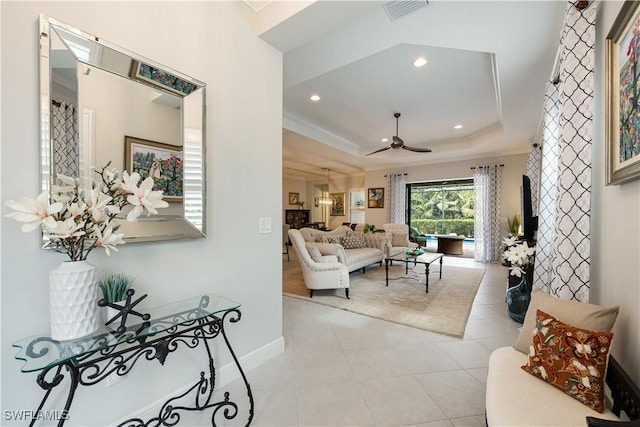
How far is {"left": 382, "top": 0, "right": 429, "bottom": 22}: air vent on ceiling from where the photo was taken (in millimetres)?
1879

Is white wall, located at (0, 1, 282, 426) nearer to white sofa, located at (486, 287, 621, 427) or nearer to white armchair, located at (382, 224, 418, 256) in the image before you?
white sofa, located at (486, 287, 621, 427)

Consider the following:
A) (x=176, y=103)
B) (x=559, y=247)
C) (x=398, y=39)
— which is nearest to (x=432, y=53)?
(x=398, y=39)

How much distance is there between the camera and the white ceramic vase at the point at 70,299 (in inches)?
41.6

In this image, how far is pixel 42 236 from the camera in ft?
Result: 3.72

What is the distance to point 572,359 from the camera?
3.75 feet

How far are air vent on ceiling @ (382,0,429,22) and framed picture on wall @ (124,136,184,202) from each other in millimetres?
1863

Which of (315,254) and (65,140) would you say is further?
(315,254)

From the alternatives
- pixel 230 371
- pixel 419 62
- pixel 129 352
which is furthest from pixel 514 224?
pixel 129 352

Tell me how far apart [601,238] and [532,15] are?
1.78 meters

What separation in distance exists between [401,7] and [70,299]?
2706 millimetres

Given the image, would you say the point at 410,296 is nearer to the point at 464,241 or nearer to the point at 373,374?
the point at 373,374

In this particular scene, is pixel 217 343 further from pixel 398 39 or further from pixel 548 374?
pixel 398 39

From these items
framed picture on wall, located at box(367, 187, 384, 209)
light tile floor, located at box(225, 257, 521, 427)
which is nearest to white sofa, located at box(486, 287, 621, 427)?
light tile floor, located at box(225, 257, 521, 427)

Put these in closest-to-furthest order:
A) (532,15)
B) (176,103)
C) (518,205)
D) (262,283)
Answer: (176,103)
(532,15)
(262,283)
(518,205)
